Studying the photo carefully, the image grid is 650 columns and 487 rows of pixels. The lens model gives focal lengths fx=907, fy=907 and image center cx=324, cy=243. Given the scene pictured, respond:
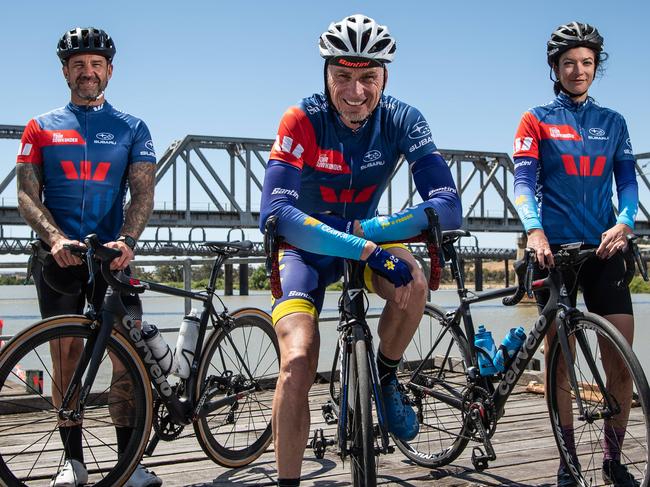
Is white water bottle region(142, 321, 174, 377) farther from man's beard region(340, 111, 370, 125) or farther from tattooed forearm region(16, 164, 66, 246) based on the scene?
man's beard region(340, 111, 370, 125)

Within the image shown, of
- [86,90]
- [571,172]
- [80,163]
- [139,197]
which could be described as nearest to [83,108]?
[86,90]

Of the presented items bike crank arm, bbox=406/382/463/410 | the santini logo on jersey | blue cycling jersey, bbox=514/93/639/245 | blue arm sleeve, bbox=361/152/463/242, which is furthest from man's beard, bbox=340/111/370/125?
bike crank arm, bbox=406/382/463/410

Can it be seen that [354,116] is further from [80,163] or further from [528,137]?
[80,163]

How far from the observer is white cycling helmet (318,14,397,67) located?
3352mm

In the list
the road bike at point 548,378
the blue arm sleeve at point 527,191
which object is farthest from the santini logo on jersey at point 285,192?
the blue arm sleeve at point 527,191

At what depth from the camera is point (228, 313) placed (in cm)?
476

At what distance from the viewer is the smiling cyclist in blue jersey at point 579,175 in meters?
4.12

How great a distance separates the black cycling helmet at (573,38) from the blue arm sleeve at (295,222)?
5.34 ft

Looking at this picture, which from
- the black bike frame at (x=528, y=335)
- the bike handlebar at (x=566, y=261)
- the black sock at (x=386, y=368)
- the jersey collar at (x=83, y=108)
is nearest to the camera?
the black sock at (x=386, y=368)

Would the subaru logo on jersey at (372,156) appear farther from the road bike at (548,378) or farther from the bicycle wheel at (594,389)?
the bicycle wheel at (594,389)

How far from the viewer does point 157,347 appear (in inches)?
160

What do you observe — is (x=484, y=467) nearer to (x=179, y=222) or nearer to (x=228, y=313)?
(x=228, y=313)

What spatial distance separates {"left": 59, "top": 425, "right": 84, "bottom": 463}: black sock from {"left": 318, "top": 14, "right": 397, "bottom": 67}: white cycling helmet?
1.90 metres

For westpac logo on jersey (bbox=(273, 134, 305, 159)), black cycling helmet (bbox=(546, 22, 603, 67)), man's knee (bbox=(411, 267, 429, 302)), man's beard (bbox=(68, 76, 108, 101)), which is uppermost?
black cycling helmet (bbox=(546, 22, 603, 67))
